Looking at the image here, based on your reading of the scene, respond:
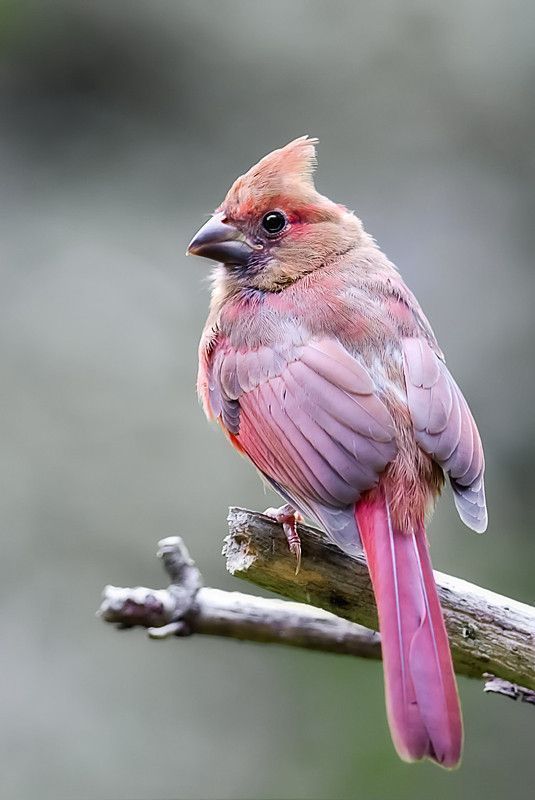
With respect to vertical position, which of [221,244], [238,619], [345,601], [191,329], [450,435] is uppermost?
[191,329]

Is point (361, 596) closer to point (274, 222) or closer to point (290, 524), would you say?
point (290, 524)

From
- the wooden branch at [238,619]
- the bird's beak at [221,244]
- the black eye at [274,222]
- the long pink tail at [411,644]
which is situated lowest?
the long pink tail at [411,644]

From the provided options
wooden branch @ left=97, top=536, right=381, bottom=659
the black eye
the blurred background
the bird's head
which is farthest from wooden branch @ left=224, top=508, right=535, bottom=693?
the blurred background

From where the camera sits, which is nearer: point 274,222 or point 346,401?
point 346,401

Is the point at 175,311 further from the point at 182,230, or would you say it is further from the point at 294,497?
the point at 294,497

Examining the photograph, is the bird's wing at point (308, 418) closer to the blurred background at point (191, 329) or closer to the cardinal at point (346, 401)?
the cardinal at point (346, 401)

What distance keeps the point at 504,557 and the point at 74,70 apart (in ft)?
11.0

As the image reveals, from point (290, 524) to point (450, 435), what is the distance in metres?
0.49

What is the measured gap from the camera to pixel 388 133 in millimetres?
6156

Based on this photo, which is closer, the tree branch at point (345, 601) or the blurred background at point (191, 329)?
the tree branch at point (345, 601)

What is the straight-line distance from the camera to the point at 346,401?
3.13 metres

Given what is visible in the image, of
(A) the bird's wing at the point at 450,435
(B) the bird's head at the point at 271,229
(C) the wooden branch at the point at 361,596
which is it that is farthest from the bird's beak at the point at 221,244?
(C) the wooden branch at the point at 361,596

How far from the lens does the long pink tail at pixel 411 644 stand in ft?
8.00

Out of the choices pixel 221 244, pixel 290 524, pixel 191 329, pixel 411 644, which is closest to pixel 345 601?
pixel 290 524
